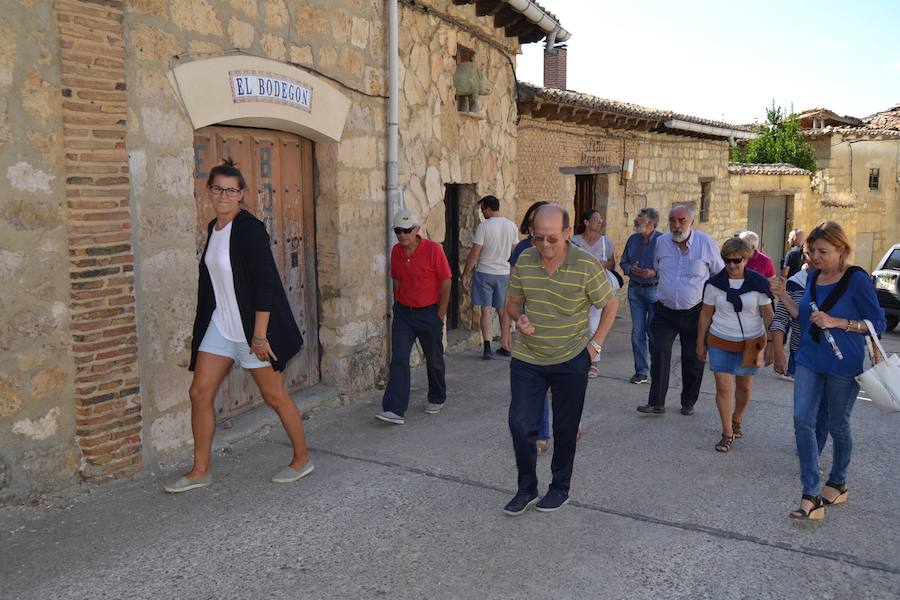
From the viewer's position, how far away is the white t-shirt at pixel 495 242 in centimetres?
776

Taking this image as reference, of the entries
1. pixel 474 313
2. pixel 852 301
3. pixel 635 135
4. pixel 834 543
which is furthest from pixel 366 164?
pixel 635 135

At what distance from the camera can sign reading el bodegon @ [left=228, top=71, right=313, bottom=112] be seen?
193 inches

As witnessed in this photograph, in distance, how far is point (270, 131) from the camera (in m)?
5.62

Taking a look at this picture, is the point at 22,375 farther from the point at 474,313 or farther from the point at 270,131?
the point at 474,313

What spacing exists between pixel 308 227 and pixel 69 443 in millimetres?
2577

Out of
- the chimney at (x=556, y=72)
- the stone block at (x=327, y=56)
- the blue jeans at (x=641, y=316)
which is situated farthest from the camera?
the chimney at (x=556, y=72)

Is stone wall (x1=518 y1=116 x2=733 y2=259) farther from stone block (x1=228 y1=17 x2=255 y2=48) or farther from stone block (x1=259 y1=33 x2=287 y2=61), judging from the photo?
stone block (x1=228 y1=17 x2=255 y2=48)

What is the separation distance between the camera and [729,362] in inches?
199

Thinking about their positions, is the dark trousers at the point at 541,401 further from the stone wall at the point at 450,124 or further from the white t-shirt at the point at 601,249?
the stone wall at the point at 450,124

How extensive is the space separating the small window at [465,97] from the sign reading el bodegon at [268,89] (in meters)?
3.06

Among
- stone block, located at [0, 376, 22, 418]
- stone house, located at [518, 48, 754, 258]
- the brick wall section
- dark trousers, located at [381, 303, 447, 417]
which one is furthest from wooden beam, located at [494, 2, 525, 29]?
stone block, located at [0, 376, 22, 418]

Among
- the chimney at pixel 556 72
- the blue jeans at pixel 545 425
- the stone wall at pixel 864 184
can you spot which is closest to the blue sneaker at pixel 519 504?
the blue jeans at pixel 545 425

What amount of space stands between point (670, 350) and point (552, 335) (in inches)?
93.8

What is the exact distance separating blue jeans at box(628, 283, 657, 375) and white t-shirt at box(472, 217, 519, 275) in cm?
143
